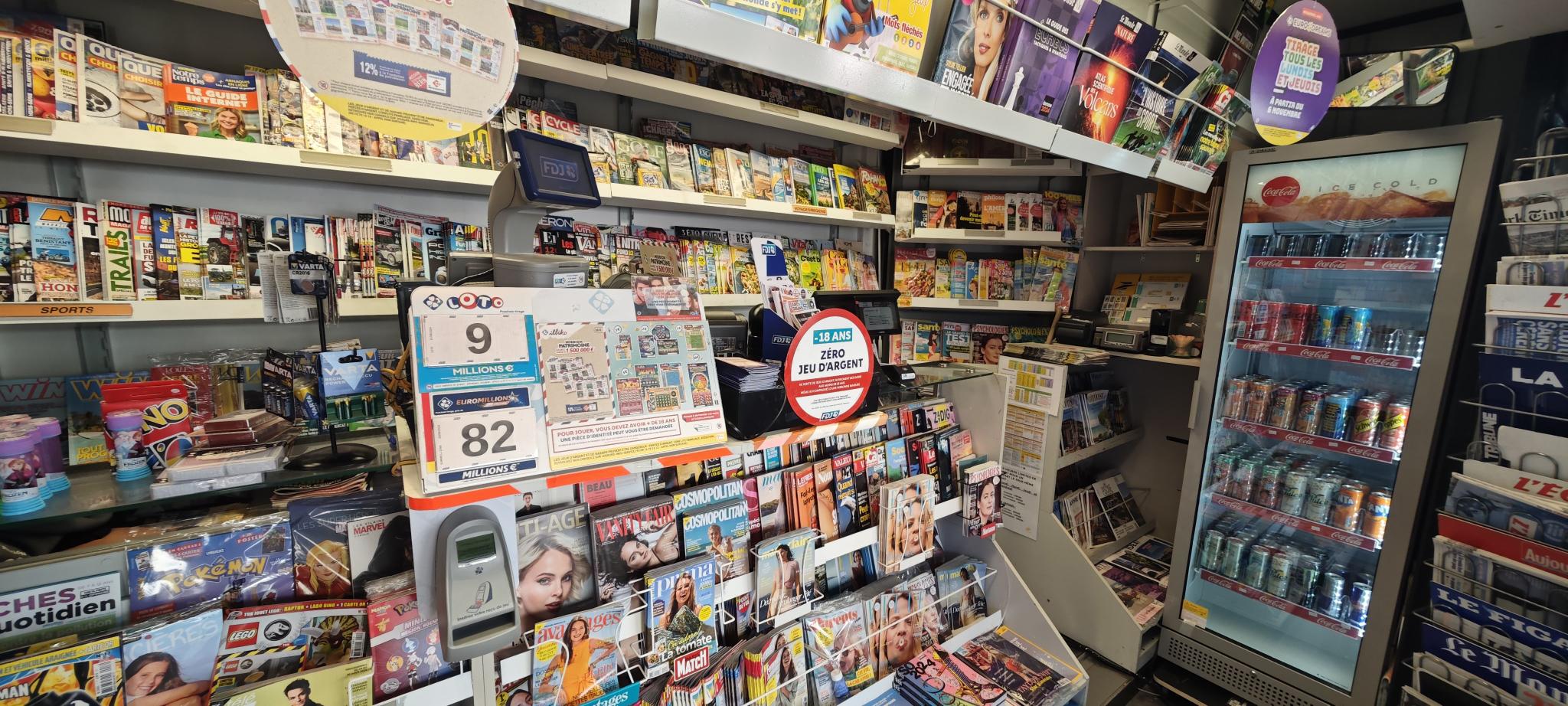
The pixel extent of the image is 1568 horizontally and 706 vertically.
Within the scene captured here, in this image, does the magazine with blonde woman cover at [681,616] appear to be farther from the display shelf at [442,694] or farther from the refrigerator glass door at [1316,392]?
the refrigerator glass door at [1316,392]

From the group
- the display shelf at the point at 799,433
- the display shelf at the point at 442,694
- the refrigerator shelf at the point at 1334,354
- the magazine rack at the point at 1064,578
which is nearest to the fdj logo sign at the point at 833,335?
the display shelf at the point at 799,433

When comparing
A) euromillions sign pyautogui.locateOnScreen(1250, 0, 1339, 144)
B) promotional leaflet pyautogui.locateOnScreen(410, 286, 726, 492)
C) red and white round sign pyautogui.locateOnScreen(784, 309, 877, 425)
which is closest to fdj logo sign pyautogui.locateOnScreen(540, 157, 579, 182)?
promotional leaflet pyautogui.locateOnScreen(410, 286, 726, 492)

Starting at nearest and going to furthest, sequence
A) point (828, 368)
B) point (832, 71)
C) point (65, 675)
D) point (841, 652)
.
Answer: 1. point (65, 675)
2. point (828, 368)
3. point (832, 71)
4. point (841, 652)

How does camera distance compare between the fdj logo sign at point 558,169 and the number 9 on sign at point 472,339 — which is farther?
the fdj logo sign at point 558,169

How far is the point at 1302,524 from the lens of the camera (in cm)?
247

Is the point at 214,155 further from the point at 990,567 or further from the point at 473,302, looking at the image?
the point at 990,567

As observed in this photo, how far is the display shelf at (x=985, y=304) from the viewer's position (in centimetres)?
345

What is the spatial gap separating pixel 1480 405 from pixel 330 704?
3364mm

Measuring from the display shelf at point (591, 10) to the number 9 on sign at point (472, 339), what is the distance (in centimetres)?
58

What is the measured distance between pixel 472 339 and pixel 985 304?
10.2ft

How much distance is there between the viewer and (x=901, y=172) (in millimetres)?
3629

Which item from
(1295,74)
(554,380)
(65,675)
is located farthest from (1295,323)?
(65,675)

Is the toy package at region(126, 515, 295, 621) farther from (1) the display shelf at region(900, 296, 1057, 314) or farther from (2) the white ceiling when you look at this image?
(2) the white ceiling

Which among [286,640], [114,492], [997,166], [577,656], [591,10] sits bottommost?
[577,656]
